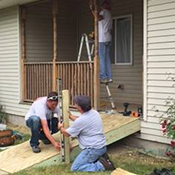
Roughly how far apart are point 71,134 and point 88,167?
0.53m

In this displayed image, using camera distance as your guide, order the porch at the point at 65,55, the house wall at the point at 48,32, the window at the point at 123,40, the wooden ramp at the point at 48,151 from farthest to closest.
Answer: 1. the house wall at the point at 48,32
2. the window at the point at 123,40
3. the porch at the point at 65,55
4. the wooden ramp at the point at 48,151

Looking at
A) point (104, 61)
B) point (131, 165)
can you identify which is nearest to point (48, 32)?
point (104, 61)

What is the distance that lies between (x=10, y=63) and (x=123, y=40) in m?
3.17

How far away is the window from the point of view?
9.30 m

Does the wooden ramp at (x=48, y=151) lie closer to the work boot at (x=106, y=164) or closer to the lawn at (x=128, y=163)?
the lawn at (x=128, y=163)

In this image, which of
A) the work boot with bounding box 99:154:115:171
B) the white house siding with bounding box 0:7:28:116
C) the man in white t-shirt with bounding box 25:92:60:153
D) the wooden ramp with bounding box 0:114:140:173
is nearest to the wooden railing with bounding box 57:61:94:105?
the wooden ramp with bounding box 0:114:140:173

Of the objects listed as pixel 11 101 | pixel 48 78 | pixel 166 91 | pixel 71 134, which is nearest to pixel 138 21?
pixel 48 78

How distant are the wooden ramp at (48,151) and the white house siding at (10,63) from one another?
134 inches

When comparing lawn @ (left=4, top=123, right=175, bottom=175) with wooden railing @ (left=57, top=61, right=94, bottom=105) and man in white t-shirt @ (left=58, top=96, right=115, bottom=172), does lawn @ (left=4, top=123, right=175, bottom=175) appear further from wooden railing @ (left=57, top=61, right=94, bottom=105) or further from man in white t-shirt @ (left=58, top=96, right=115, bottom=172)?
wooden railing @ (left=57, top=61, right=94, bottom=105)

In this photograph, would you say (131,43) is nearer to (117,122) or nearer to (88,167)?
(117,122)

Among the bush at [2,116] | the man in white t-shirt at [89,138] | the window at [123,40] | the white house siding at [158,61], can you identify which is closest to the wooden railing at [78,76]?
the white house siding at [158,61]

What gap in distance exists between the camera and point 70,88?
8188 millimetres

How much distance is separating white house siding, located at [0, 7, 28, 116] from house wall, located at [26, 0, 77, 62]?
35 cm

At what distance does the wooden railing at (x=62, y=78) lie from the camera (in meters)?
7.57
